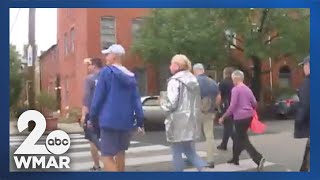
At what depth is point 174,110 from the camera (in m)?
5.93

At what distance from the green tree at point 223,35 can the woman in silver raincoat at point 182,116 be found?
211 millimetres

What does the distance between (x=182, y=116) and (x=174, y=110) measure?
92 mm

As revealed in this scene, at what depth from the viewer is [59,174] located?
5871mm

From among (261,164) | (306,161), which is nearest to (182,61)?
(261,164)

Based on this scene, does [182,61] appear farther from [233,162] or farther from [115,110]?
[233,162]

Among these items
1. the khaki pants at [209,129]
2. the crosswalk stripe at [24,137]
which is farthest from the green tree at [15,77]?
the khaki pants at [209,129]

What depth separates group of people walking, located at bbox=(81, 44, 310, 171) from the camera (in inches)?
232

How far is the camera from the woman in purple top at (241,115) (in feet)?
19.4

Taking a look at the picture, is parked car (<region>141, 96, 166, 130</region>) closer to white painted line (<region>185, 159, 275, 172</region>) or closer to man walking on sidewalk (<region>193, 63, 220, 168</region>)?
man walking on sidewalk (<region>193, 63, 220, 168</region>)

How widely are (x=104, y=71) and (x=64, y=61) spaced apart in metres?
0.38

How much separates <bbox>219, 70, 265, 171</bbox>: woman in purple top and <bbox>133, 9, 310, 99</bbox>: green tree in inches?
4.1

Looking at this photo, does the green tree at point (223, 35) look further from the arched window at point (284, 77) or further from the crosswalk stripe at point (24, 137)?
the crosswalk stripe at point (24, 137)

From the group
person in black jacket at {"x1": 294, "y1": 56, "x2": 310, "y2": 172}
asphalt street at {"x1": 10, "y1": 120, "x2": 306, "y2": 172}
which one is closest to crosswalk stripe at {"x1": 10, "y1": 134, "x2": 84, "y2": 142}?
asphalt street at {"x1": 10, "y1": 120, "x2": 306, "y2": 172}

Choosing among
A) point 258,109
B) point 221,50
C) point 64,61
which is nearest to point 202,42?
point 221,50
